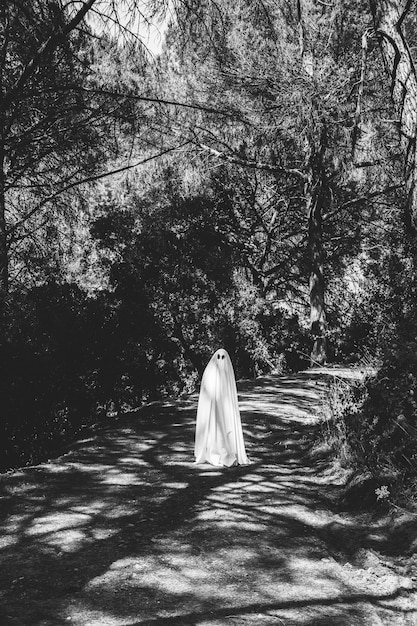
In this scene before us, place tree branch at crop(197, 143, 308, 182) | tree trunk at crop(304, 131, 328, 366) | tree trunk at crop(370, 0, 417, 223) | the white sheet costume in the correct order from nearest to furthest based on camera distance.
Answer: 1. the white sheet costume
2. tree trunk at crop(370, 0, 417, 223)
3. tree trunk at crop(304, 131, 328, 366)
4. tree branch at crop(197, 143, 308, 182)

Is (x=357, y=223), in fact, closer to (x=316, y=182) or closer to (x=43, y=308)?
(x=316, y=182)

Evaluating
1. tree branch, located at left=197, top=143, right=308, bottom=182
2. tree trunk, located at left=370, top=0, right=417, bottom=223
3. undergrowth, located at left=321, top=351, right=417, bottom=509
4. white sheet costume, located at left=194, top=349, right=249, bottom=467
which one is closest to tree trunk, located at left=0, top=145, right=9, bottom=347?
white sheet costume, located at left=194, top=349, right=249, bottom=467

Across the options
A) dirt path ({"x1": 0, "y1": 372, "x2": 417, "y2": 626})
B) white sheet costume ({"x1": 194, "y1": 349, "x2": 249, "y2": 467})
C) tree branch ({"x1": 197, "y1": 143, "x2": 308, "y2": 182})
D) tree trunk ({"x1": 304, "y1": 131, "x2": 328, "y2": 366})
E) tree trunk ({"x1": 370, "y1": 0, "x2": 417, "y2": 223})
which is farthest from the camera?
tree branch ({"x1": 197, "y1": 143, "x2": 308, "y2": 182})

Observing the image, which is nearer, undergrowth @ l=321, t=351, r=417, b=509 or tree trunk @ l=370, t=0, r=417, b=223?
undergrowth @ l=321, t=351, r=417, b=509

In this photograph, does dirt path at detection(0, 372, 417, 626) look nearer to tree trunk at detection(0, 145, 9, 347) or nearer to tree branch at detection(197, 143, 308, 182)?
tree trunk at detection(0, 145, 9, 347)

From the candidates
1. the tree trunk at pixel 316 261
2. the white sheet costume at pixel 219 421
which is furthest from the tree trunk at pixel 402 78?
the tree trunk at pixel 316 261

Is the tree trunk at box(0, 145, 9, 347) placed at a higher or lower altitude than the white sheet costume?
higher

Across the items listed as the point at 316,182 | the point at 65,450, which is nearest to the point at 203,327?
the point at 316,182

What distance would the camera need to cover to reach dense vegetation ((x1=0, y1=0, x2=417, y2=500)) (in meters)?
7.13

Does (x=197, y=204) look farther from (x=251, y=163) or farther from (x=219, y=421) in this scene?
(x=219, y=421)

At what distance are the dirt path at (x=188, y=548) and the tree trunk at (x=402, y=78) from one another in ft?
11.9

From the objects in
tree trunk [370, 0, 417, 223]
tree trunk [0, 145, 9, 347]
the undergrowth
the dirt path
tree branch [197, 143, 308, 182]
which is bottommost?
the dirt path

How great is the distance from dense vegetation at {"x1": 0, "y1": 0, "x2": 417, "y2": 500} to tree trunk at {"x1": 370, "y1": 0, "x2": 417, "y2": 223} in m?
0.03

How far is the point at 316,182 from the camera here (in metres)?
16.7
